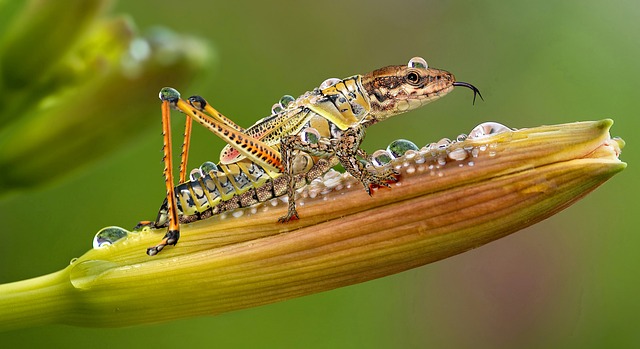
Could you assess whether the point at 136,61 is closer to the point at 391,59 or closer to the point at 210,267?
the point at 210,267

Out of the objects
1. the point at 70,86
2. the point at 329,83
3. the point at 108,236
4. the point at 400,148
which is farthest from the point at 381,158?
the point at 70,86

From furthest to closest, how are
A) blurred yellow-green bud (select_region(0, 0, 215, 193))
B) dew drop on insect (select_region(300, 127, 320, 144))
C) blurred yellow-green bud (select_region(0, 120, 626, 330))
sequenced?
1. blurred yellow-green bud (select_region(0, 0, 215, 193))
2. dew drop on insect (select_region(300, 127, 320, 144))
3. blurred yellow-green bud (select_region(0, 120, 626, 330))

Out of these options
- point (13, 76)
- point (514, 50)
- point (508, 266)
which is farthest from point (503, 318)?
point (13, 76)

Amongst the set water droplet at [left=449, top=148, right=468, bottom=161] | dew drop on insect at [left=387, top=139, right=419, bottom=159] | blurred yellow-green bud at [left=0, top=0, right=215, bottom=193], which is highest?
blurred yellow-green bud at [left=0, top=0, right=215, bottom=193]

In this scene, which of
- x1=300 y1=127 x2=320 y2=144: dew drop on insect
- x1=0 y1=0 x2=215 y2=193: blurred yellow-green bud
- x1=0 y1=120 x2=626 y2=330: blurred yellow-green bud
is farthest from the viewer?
x1=0 y1=0 x2=215 y2=193: blurred yellow-green bud

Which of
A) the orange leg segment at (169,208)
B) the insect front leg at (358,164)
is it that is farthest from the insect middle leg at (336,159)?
the orange leg segment at (169,208)

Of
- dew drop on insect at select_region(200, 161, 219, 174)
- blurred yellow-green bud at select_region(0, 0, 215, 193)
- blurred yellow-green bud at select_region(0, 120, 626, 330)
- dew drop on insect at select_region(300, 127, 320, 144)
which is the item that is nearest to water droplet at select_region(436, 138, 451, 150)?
blurred yellow-green bud at select_region(0, 120, 626, 330)

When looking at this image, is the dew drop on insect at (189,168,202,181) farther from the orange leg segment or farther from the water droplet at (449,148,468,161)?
the water droplet at (449,148,468,161)
